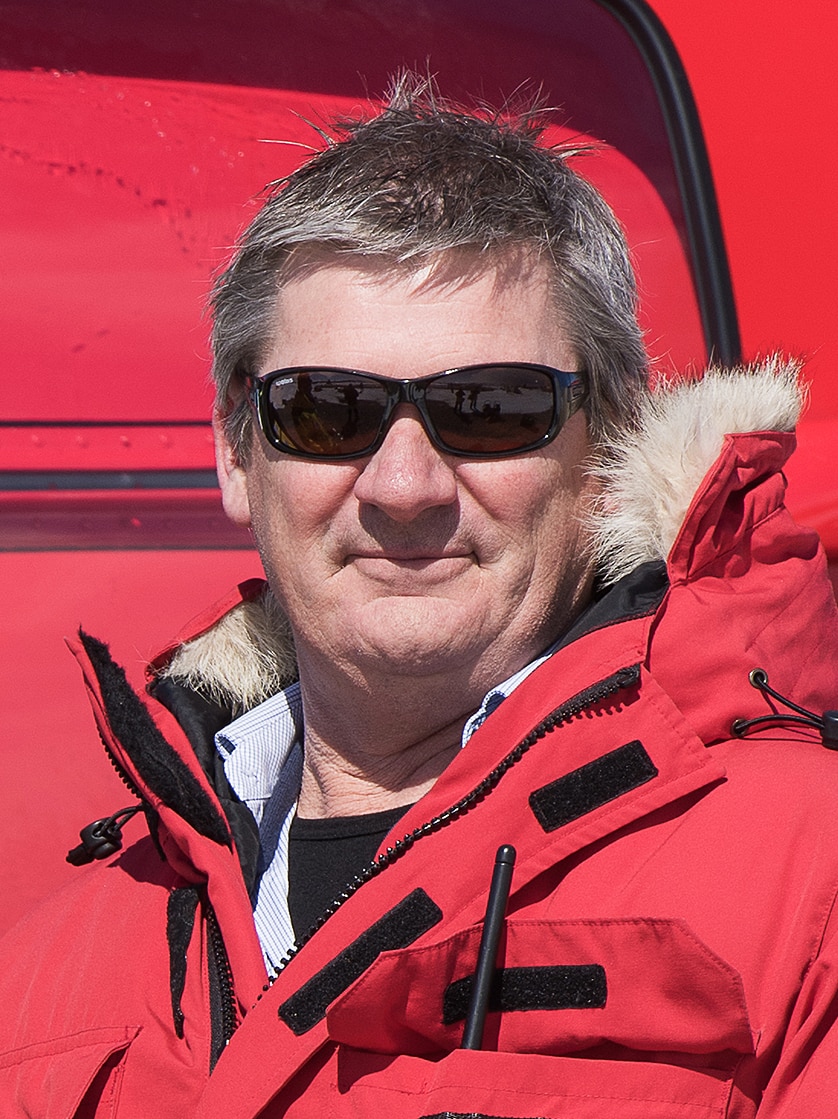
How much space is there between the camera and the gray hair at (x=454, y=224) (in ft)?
5.17

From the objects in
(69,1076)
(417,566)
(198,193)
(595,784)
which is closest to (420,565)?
(417,566)

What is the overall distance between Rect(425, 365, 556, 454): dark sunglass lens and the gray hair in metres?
0.11

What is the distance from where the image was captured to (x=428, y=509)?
4.97ft

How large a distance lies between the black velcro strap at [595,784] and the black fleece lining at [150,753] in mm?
489

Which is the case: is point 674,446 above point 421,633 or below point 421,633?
above

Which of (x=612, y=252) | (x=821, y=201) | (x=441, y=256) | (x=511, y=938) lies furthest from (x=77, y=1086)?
(x=821, y=201)

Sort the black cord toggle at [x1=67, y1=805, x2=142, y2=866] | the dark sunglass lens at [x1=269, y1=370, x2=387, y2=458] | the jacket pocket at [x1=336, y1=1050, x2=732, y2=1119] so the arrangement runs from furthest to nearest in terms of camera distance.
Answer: the black cord toggle at [x1=67, y1=805, x2=142, y2=866] → the dark sunglass lens at [x1=269, y1=370, x2=387, y2=458] → the jacket pocket at [x1=336, y1=1050, x2=732, y2=1119]

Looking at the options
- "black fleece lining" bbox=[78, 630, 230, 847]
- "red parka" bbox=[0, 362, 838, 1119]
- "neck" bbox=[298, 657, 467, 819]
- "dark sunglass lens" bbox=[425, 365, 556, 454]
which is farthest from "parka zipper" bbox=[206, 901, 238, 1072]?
"dark sunglass lens" bbox=[425, 365, 556, 454]

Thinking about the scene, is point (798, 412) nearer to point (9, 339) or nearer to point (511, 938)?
point (511, 938)

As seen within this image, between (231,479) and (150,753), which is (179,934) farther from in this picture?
(231,479)

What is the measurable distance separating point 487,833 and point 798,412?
1.90ft

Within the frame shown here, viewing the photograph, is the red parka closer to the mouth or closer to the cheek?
the mouth

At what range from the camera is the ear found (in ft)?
5.91

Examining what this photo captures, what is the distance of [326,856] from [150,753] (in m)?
0.25
